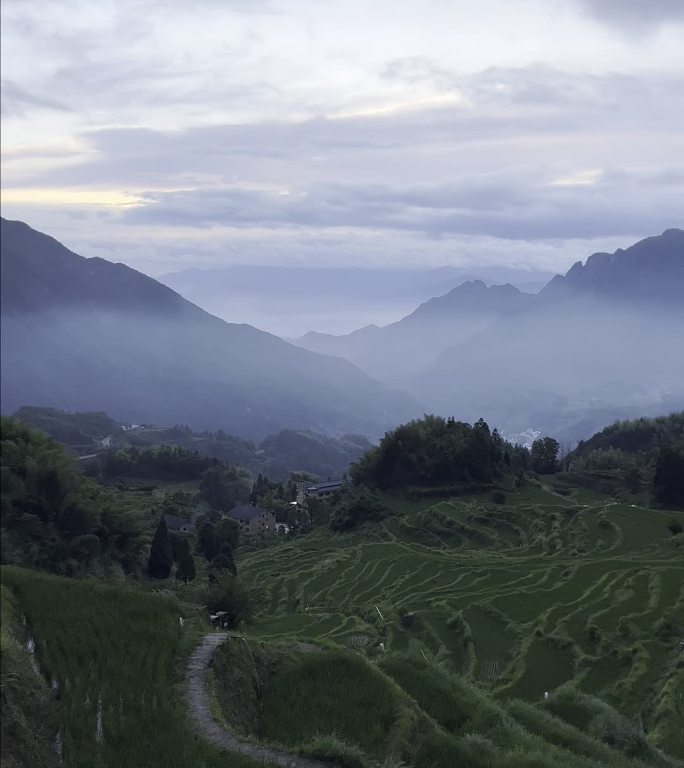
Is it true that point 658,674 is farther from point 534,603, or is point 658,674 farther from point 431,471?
point 431,471

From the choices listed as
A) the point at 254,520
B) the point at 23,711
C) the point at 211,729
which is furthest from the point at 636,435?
the point at 23,711

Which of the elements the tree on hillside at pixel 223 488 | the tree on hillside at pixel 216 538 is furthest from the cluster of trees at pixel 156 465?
the tree on hillside at pixel 216 538

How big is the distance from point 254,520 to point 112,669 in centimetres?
7558

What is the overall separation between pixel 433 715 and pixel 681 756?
7.67 metres

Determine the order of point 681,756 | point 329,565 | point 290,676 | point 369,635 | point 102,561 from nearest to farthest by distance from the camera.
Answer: point 290,676, point 681,756, point 369,635, point 102,561, point 329,565

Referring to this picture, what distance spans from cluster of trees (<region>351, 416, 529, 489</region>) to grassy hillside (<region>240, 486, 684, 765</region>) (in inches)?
456

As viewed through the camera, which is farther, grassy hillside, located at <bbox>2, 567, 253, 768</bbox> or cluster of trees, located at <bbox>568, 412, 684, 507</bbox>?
cluster of trees, located at <bbox>568, 412, 684, 507</bbox>

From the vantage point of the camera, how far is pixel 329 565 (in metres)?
55.1

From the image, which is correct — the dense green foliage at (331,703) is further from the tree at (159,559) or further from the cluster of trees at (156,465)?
the cluster of trees at (156,465)

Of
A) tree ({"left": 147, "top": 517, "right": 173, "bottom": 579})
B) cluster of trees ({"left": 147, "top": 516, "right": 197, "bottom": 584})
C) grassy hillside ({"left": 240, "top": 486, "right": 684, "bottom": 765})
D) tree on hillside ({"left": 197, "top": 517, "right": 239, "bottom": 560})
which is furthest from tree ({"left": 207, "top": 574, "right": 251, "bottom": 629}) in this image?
tree on hillside ({"left": 197, "top": 517, "right": 239, "bottom": 560})

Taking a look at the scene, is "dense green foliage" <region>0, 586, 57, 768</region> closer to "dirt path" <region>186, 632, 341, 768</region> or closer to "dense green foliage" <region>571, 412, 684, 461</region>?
"dirt path" <region>186, 632, 341, 768</region>

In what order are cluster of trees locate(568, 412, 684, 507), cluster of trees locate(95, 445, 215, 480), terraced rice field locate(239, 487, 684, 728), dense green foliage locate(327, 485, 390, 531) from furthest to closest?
cluster of trees locate(95, 445, 215, 480)
dense green foliage locate(327, 485, 390, 531)
cluster of trees locate(568, 412, 684, 507)
terraced rice field locate(239, 487, 684, 728)

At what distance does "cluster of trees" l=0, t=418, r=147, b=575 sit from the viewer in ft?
148

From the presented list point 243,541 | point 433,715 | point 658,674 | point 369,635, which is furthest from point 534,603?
point 243,541
